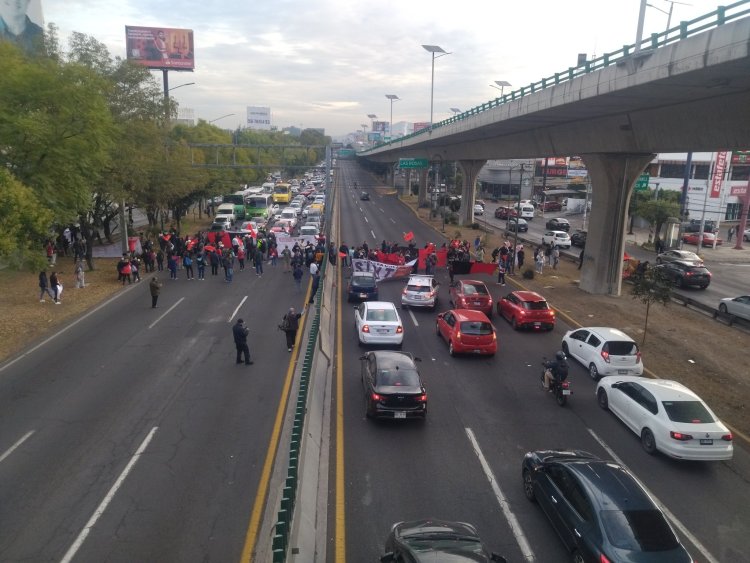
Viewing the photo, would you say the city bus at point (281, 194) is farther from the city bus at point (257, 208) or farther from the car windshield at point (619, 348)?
the car windshield at point (619, 348)

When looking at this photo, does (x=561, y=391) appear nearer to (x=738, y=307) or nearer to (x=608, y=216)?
(x=738, y=307)

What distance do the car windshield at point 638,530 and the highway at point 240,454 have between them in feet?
4.09

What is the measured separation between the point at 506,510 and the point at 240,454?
532cm

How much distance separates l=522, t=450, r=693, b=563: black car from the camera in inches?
298

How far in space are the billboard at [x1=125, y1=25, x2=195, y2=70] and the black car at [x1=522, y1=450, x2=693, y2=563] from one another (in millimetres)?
82005

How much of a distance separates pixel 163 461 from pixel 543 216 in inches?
2912

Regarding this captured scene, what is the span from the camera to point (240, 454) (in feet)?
37.7

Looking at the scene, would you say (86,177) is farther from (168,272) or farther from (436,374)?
Answer: (436,374)

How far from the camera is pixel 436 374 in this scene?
16.8 m

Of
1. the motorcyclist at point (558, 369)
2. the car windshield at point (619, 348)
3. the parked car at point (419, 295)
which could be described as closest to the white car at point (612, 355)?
the car windshield at point (619, 348)

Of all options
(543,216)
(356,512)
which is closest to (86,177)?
(356,512)

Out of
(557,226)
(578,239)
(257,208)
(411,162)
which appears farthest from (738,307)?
(257,208)

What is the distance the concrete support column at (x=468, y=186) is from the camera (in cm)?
5703

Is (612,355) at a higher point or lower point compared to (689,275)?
higher
